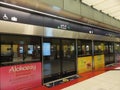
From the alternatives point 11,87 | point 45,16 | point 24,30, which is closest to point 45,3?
point 45,16

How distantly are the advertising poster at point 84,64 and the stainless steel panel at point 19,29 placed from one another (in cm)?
297

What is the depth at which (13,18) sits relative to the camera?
4.53 meters

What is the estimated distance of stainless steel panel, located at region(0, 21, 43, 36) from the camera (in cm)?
428

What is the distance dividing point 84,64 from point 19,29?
4240 mm

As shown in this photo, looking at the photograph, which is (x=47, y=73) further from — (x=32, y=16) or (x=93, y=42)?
(x=93, y=42)

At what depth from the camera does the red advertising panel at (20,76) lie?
171 inches

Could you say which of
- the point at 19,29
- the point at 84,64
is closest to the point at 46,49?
the point at 19,29

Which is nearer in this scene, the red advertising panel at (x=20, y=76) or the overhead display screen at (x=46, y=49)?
the red advertising panel at (x=20, y=76)

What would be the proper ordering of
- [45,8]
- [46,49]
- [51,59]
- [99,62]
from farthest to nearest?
[99,62]
[51,59]
[46,49]
[45,8]

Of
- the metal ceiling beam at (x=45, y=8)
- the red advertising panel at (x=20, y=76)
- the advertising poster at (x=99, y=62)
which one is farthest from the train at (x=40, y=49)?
the advertising poster at (x=99, y=62)

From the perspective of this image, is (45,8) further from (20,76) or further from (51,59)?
(20,76)

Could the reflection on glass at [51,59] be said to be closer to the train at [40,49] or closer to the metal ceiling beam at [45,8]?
the train at [40,49]

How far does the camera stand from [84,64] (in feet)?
25.8

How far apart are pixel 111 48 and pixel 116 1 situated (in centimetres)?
463
